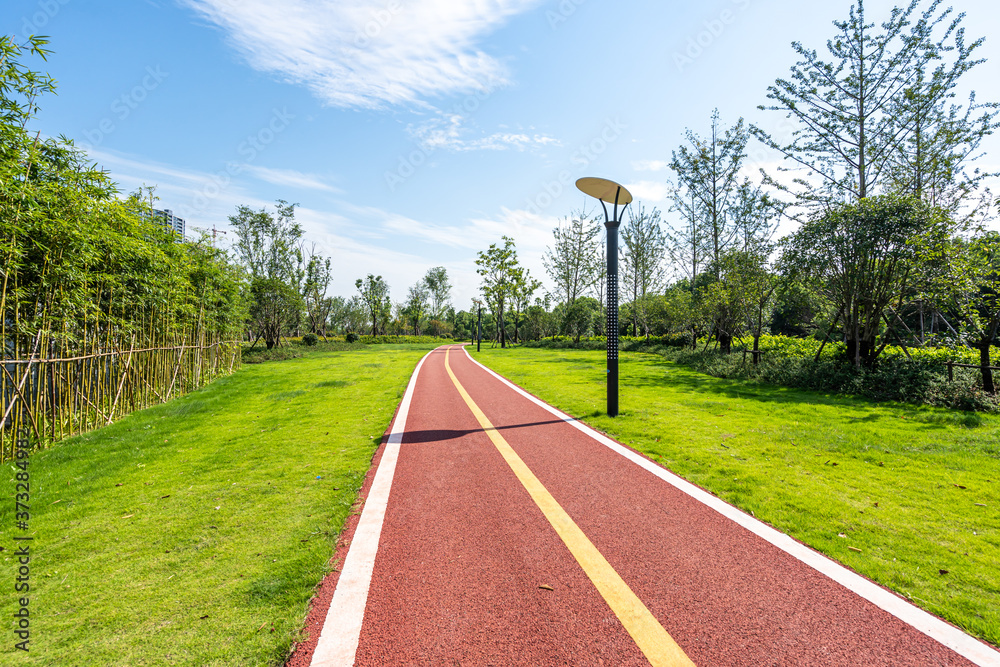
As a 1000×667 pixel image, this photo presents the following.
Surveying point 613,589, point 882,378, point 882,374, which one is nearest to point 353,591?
point 613,589

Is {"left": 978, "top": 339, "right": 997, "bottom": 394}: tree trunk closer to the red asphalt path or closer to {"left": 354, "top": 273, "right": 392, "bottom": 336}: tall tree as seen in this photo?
the red asphalt path

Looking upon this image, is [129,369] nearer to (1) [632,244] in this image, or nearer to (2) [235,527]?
(2) [235,527]

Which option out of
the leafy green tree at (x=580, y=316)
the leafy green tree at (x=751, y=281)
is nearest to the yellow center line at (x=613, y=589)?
the leafy green tree at (x=751, y=281)

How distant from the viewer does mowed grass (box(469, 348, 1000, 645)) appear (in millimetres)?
2844

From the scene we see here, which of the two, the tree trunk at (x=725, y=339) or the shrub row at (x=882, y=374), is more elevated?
the tree trunk at (x=725, y=339)

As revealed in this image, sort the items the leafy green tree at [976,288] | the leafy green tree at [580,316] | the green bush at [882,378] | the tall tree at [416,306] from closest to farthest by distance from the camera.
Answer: the green bush at [882,378] < the leafy green tree at [976,288] < the leafy green tree at [580,316] < the tall tree at [416,306]

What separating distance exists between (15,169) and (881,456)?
1206 cm

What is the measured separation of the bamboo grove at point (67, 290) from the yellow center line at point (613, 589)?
7.42 metres

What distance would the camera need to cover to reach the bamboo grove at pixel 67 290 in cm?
559

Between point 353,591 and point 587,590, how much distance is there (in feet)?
4.87

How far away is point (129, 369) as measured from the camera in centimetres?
919

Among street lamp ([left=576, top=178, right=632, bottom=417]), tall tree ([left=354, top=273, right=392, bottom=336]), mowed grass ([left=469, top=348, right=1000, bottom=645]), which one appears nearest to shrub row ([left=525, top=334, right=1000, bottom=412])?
mowed grass ([left=469, top=348, right=1000, bottom=645])

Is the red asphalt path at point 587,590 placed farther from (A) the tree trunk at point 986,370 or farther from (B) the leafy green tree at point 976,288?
(B) the leafy green tree at point 976,288

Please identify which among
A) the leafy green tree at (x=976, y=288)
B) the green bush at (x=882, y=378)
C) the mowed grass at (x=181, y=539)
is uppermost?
the leafy green tree at (x=976, y=288)
